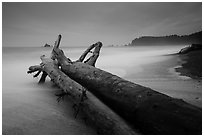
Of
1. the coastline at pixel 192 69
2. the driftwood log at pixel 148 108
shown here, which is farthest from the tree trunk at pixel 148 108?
the coastline at pixel 192 69

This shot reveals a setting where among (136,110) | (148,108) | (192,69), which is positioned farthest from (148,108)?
(192,69)

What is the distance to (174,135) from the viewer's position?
63.7 inches

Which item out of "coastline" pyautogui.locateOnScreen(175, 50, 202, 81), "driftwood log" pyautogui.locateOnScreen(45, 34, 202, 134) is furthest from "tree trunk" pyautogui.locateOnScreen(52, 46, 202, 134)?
"coastline" pyautogui.locateOnScreen(175, 50, 202, 81)

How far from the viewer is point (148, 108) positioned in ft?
6.23

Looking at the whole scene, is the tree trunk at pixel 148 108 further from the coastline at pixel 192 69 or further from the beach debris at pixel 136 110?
the coastline at pixel 192 69

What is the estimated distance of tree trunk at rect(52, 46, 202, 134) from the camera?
1642 millimetres

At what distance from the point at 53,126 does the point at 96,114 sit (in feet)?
2.18

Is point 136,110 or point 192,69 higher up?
point 192,69

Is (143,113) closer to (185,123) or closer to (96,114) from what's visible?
(185,123)

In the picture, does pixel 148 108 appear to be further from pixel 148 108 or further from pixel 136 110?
pixel 136 110

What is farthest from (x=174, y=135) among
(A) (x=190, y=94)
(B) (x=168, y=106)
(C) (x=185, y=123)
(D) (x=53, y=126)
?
(A) (x=190, y=94)

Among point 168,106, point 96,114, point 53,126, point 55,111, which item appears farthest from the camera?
point 55,111

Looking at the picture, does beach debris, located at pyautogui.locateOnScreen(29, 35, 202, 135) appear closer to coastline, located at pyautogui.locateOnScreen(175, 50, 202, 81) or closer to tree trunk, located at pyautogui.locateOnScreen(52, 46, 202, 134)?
tree trunk, located at pyautogui.locateOnScreen(52, 46, 202, 134)

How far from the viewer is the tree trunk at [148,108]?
1.64 metres
